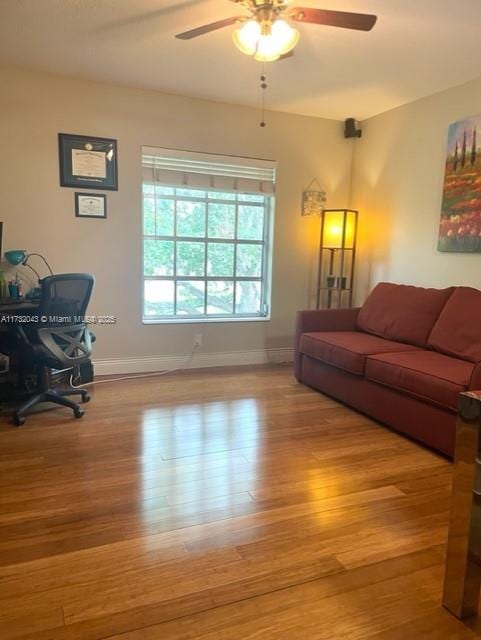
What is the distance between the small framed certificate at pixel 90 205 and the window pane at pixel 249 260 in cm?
134

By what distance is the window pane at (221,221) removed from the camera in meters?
4.29

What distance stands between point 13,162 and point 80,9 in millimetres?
1434

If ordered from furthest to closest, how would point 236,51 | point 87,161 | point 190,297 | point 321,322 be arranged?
point 190,297, point 321,322, point 87,161, point 236,51

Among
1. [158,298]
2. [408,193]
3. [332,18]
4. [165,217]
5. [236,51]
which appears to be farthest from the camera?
[158,298]

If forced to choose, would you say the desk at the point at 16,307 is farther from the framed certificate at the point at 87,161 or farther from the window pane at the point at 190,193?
the window pane at the point at 190,193

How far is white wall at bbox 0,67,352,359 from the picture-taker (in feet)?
11.5

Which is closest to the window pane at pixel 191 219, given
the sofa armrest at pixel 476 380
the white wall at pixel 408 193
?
the white wall at pixel 408 193

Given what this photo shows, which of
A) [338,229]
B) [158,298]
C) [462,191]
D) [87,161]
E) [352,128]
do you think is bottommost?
[158,298]

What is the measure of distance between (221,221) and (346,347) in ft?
6.07

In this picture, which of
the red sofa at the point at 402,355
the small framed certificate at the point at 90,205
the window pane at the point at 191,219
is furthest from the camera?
the window pane at the point at 191,219

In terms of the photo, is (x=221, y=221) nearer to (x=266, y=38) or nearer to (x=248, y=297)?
(x=248, y=297)

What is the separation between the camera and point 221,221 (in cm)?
434

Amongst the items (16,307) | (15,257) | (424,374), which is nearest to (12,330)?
(16,307)

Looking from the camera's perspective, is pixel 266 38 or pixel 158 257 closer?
pixel 266 38
